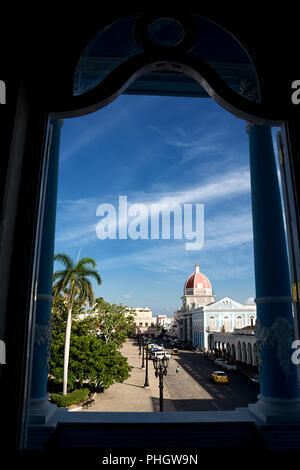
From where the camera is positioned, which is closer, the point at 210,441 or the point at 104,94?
the point at 104,94

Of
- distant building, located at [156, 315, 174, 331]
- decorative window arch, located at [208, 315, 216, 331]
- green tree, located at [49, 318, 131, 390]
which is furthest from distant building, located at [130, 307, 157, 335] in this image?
green tree, located at [49, 318, 131, 390]

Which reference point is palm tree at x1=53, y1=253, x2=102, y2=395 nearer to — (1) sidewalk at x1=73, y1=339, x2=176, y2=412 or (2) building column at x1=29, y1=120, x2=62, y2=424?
(1) sidewalk at x1=73, y1=339, x2=176, y2=412

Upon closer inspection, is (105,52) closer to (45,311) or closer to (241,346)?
(45,311)

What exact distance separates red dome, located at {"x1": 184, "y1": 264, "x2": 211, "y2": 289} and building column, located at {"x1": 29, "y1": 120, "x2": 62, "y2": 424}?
4759 centimetres

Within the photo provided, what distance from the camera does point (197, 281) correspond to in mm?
50156

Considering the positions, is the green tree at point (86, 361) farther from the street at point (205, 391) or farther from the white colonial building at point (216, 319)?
the white colonial building at point (216, 319)

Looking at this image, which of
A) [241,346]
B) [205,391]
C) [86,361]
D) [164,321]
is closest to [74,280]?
[86,361]

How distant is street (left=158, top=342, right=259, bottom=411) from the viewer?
12658 millimetres

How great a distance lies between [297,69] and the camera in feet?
8.59
